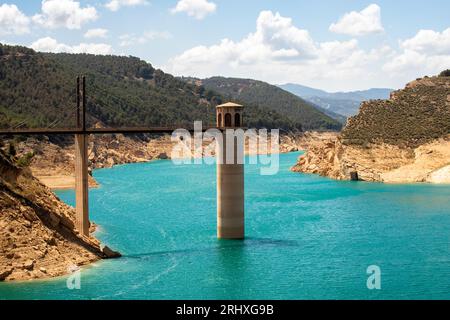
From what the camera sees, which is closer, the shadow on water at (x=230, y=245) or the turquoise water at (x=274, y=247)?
the turquoise water at (x=274, y=247)

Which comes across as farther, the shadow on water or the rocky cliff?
the rocky cliff

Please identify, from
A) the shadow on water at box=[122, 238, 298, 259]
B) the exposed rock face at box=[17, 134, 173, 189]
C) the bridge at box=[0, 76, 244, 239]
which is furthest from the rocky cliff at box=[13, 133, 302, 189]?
the shadow on water at box=[122, 238, 298, 259]

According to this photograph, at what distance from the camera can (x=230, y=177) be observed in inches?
1523

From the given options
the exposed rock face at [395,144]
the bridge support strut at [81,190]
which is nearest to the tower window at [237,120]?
the bridge support strut at [81,190]

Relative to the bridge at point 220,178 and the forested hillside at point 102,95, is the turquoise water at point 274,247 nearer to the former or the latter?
the bridge at point 220,178

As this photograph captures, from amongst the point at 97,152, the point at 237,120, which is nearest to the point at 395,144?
the point at 237,120

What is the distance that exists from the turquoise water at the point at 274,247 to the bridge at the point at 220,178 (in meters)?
1.35

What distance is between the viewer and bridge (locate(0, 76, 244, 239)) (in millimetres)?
37281

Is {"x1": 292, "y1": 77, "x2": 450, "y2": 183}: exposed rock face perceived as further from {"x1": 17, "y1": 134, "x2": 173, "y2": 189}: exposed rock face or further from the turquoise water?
{"x1": 17, "y1": 134, "x2": 173, "y2": 189}: exposed rock face

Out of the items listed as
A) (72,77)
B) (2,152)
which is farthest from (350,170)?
(72,77)

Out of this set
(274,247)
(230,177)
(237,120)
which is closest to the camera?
(274,247)

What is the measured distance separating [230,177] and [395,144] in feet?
156

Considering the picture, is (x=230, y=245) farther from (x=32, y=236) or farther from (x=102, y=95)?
(x=102, y=95)

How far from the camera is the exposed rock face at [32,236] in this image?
30.1 m
